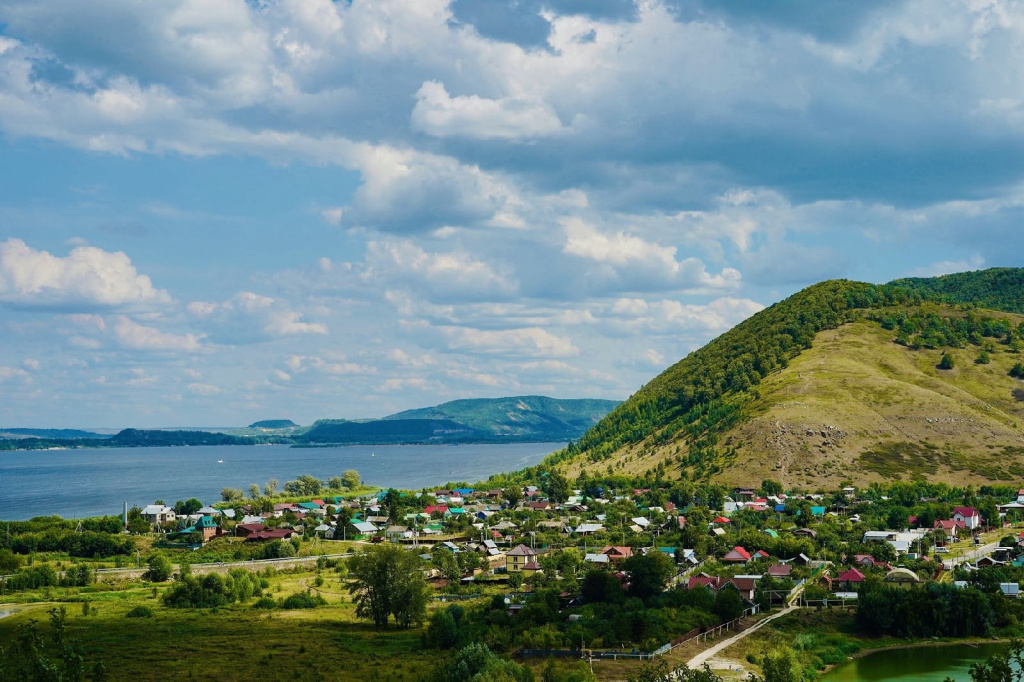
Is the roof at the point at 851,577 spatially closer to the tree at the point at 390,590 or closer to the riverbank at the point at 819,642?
the riverbank at the point at 819,642

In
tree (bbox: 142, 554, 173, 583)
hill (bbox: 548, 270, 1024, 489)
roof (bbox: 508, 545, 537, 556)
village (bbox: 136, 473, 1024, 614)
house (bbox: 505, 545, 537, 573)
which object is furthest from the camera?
hill (bbox: 548, 270, 1024, 489)

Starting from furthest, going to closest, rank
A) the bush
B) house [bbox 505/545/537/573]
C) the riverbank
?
1. house [bbox 505/545/537/573]
2. the bush
3. the riverbank

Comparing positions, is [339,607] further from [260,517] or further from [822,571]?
[260,517]

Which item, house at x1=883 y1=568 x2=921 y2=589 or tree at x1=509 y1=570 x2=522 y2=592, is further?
tree at x1=509 y1=570 x2=522 y2=592

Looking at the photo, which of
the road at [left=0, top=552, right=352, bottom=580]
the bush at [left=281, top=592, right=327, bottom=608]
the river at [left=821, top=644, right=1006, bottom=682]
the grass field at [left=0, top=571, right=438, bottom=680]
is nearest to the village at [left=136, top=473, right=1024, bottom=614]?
the road at [left=0, top=552, right=352, bottom=580]

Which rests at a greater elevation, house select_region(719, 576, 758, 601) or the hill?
the hill

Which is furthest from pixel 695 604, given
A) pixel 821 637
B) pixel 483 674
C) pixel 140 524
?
pixel 140 524

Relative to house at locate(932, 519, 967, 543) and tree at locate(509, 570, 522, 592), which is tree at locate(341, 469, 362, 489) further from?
house at locate(932, 519, 967, 543)
